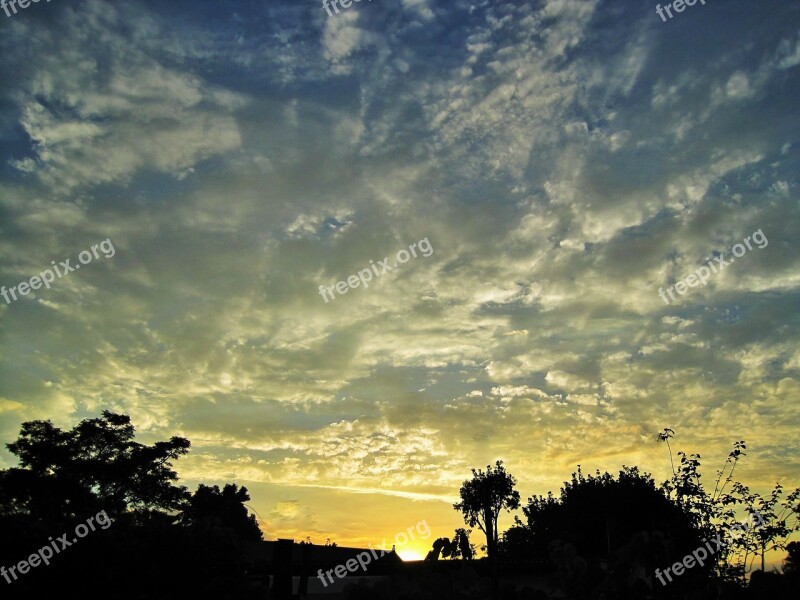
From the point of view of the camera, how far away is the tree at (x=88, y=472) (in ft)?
138

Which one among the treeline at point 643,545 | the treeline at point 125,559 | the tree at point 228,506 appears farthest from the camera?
the tree at point 228,506

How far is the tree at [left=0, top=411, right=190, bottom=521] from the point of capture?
42125 millimetres

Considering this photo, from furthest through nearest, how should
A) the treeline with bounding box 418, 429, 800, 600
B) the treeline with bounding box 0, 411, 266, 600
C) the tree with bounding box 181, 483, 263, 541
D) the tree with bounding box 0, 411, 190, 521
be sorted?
the tree with bounding box 181, 483, 263, 541, the tree with bounding box 0, 411, 190, 521, the treeline with bounding box 0, 411, 266, 600, the treeline with bounding box 418, 429, 800, 600

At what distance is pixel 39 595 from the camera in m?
10.8

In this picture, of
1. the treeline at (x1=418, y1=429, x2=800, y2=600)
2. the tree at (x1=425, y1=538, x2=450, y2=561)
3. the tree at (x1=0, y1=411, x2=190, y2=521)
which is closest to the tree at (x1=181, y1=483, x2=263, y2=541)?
the tree at (x1=0, y1=411, x2=190, y2=521)

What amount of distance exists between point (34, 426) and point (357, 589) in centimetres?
5181

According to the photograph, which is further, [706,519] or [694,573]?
[706,519]

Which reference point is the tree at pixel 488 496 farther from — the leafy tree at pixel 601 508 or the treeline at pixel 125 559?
the treeline at pixel 125 559

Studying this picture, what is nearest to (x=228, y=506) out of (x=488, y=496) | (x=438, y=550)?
(x=488, y=496)

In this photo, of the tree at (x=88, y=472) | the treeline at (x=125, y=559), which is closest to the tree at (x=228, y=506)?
the tree at (x=88, y=472)

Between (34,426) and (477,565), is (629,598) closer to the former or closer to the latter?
(477,565)

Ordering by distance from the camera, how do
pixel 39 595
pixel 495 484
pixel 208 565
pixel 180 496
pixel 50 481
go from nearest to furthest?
1. pixel 39 595
2. pixel 208 565
3. pixel 50 481
4. pixel 180 496
5. pixel 495 484

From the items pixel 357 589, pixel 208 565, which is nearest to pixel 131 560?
pixel 208 565

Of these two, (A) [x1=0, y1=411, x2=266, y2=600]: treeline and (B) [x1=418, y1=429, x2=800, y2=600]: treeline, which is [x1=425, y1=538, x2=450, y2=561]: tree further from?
(A) [x1=0, y1=411, x2=266, y2=600]: treeline
